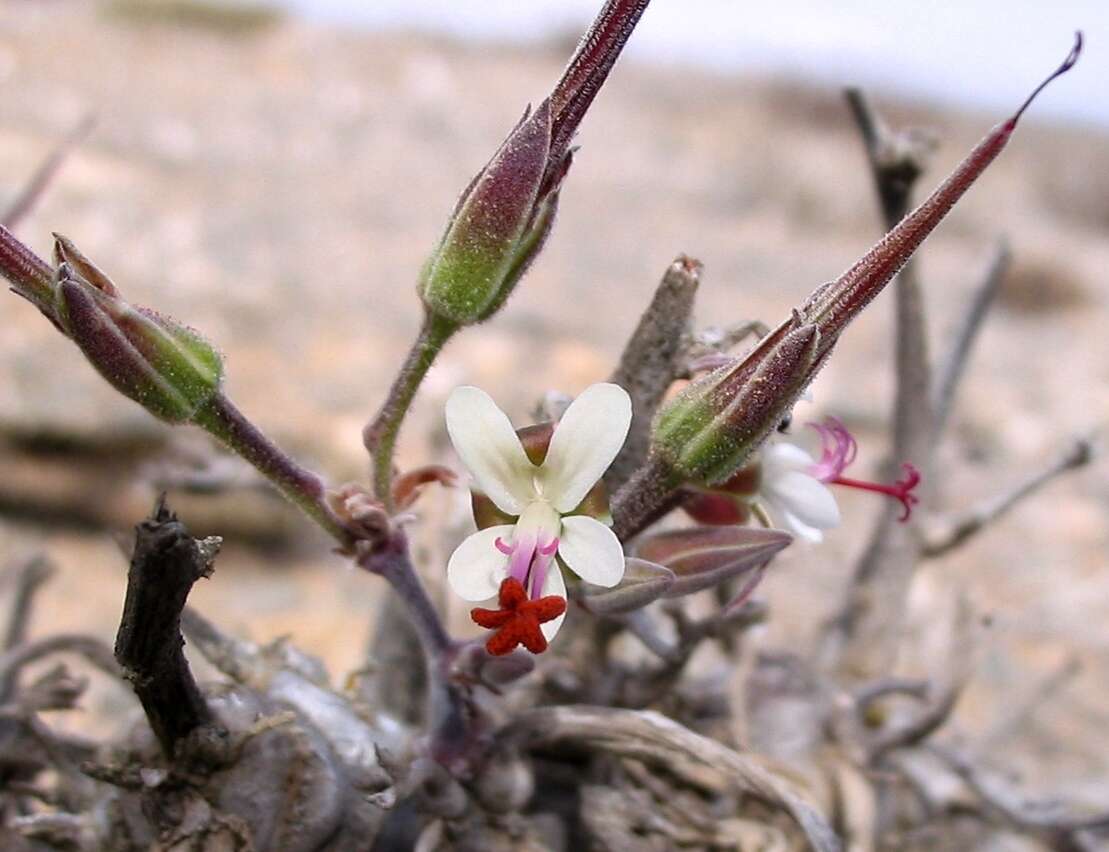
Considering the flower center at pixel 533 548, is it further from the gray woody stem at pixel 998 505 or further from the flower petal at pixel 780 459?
the gray woody stem at pixel 998 505

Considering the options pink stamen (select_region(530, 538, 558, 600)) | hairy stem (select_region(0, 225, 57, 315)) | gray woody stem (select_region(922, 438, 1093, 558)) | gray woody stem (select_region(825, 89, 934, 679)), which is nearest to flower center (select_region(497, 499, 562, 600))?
pink stamen (select_region(530, 538, 558, 600))

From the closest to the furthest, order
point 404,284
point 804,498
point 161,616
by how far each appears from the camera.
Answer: point 161,616
point 804,498
point 404,284

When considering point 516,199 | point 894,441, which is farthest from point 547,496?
point 894,441

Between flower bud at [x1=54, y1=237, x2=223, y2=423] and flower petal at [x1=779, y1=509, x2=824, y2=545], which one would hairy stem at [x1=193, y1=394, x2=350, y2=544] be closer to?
flower bud at [x1=54, y1=237, x2=223, y2=423]

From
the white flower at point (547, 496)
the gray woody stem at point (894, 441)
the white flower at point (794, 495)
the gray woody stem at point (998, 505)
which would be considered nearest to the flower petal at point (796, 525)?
the white flower at point (794, 495)

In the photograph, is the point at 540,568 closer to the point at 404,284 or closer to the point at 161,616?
the point at 161,616

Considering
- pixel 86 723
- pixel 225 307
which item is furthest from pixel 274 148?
pixel 86 723

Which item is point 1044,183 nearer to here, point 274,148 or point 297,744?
point 274,148
